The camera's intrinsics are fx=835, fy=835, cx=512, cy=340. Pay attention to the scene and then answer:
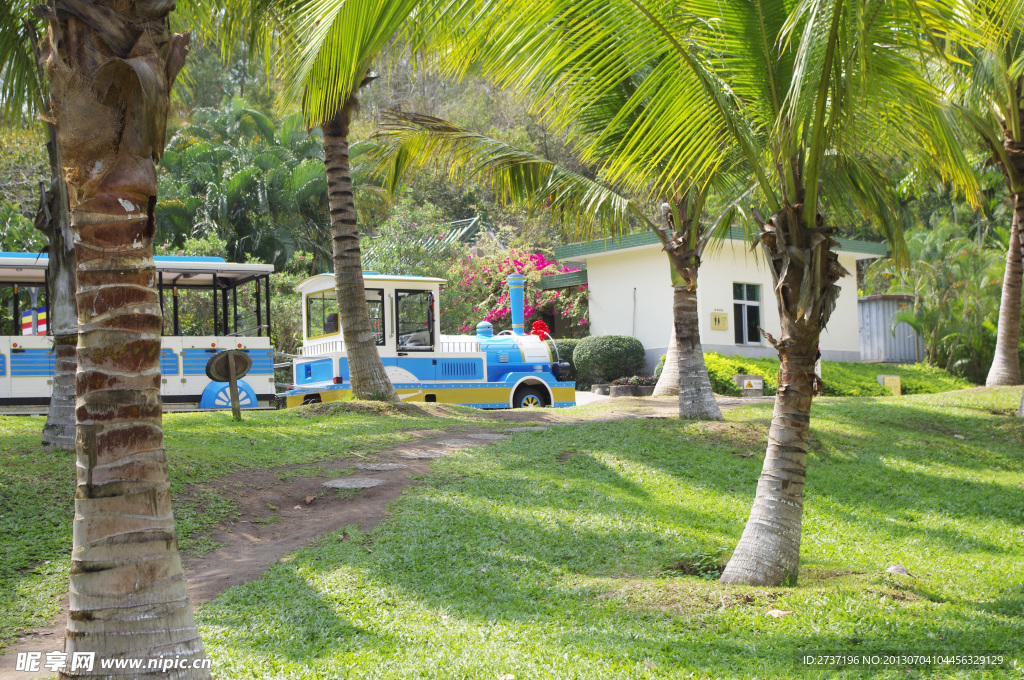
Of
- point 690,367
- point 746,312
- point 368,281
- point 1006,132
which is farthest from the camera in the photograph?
point 746,312

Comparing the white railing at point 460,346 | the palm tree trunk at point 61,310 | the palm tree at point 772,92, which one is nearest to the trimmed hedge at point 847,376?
the white railing at point 460,346

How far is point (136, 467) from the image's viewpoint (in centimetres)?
329

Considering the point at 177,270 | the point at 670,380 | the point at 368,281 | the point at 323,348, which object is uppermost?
A: the point at 177,270

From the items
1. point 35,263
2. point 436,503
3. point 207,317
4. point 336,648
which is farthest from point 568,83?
point 207,317

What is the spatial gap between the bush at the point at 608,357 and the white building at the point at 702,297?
828 millimetres

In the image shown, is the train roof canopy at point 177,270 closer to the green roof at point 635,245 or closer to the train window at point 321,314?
the train window at point 321,314

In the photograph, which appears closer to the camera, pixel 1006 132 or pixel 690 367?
pixel 690 367

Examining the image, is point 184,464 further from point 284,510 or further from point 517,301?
point 517,301

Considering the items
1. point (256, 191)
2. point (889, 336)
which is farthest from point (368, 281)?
point (889, 336)

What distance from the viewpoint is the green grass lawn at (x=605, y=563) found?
425 cm

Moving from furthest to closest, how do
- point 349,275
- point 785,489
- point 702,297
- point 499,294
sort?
point 499,294, point 702,297, point 349,275, point 785,489

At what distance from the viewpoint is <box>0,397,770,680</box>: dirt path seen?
5316mm

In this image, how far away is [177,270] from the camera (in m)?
14.5

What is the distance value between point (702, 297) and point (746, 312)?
214 centimetres
